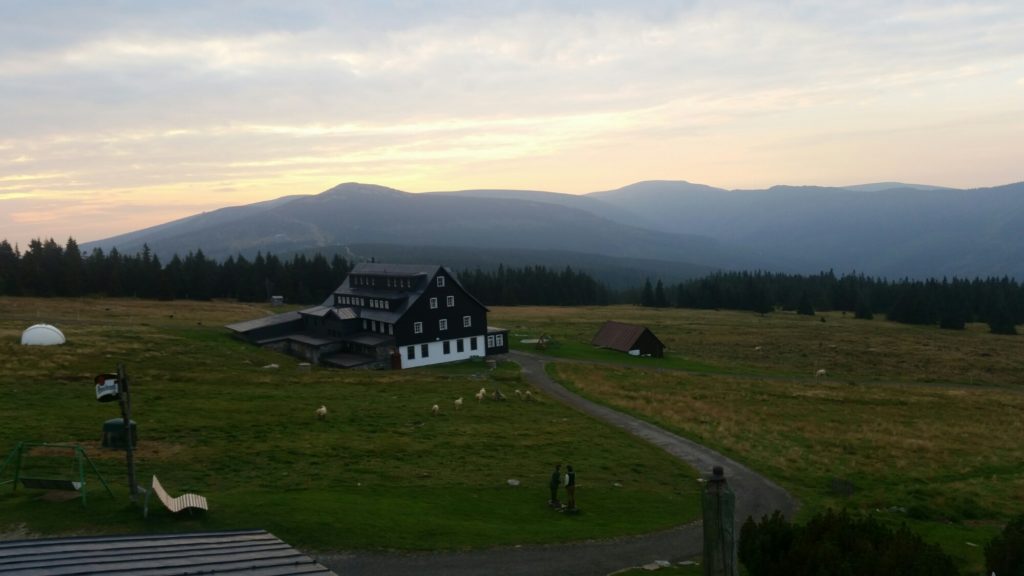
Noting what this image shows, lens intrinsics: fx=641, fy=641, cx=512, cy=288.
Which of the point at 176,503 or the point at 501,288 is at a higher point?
the point at 501,288

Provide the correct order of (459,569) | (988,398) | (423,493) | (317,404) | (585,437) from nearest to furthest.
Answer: (459,569)
(423,493)
(585,437)
(317,404)
(988,398)

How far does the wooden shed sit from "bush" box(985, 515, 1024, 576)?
61.5 m

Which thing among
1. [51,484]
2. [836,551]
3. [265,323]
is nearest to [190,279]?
[265,323]

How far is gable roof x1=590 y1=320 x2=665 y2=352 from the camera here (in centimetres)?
7956

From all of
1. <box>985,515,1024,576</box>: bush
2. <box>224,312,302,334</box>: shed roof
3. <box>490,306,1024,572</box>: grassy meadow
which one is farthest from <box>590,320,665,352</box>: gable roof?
<box>985,515,1024,576</box>: bush

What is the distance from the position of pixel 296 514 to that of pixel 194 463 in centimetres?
933

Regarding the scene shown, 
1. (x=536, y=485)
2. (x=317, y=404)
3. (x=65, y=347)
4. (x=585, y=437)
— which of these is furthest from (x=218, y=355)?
(x=536, y=485)

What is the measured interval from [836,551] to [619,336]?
67963mm

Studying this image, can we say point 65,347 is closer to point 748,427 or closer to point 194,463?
point 194,463

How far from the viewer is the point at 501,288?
171 m

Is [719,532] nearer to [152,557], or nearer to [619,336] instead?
[152,557]

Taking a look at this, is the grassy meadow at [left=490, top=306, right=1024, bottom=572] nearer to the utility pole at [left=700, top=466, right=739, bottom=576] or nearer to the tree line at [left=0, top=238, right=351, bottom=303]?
the utility pole at [left=700, top=466, right=739, bottom=576]

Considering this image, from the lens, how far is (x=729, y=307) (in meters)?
168

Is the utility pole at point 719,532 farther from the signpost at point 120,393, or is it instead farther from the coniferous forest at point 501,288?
the coniferous forest at point 501,288
